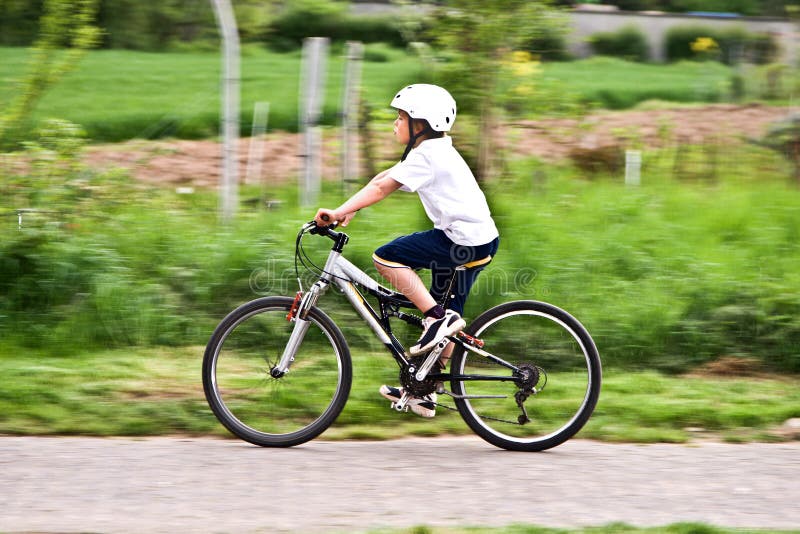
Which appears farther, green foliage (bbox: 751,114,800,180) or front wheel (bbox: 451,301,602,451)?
green foliage (bbox: 751,114,800,180)

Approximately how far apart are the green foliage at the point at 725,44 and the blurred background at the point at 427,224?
4358 millimetres

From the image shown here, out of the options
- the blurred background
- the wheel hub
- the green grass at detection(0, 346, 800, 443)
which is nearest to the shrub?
the blurred background

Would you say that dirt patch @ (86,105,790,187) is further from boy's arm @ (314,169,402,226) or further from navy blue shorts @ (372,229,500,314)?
boy's arm @ (314,169,402,226)

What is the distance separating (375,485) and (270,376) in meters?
1.01

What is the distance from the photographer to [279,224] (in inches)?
301

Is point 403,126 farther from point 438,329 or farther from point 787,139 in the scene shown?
point 787,139

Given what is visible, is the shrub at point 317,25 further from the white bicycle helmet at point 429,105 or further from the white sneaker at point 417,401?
the white sneaker at point 417,401

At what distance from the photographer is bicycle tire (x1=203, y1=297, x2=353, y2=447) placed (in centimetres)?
498

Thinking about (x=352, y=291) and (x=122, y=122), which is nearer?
(x=352, y=291)

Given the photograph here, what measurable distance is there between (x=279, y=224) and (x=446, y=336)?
118 inches

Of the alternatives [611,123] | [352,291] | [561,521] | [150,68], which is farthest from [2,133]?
[150,68]

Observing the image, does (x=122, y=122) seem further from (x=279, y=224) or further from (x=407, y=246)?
(x=407, y=246)

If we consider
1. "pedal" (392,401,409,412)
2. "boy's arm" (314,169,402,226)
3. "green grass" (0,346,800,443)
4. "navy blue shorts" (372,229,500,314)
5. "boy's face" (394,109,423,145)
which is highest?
"boy's face" (394,109,423,145)

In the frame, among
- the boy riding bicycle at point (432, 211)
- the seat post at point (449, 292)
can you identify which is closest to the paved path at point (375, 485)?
the boy riding bicycle at point (432, 211)
